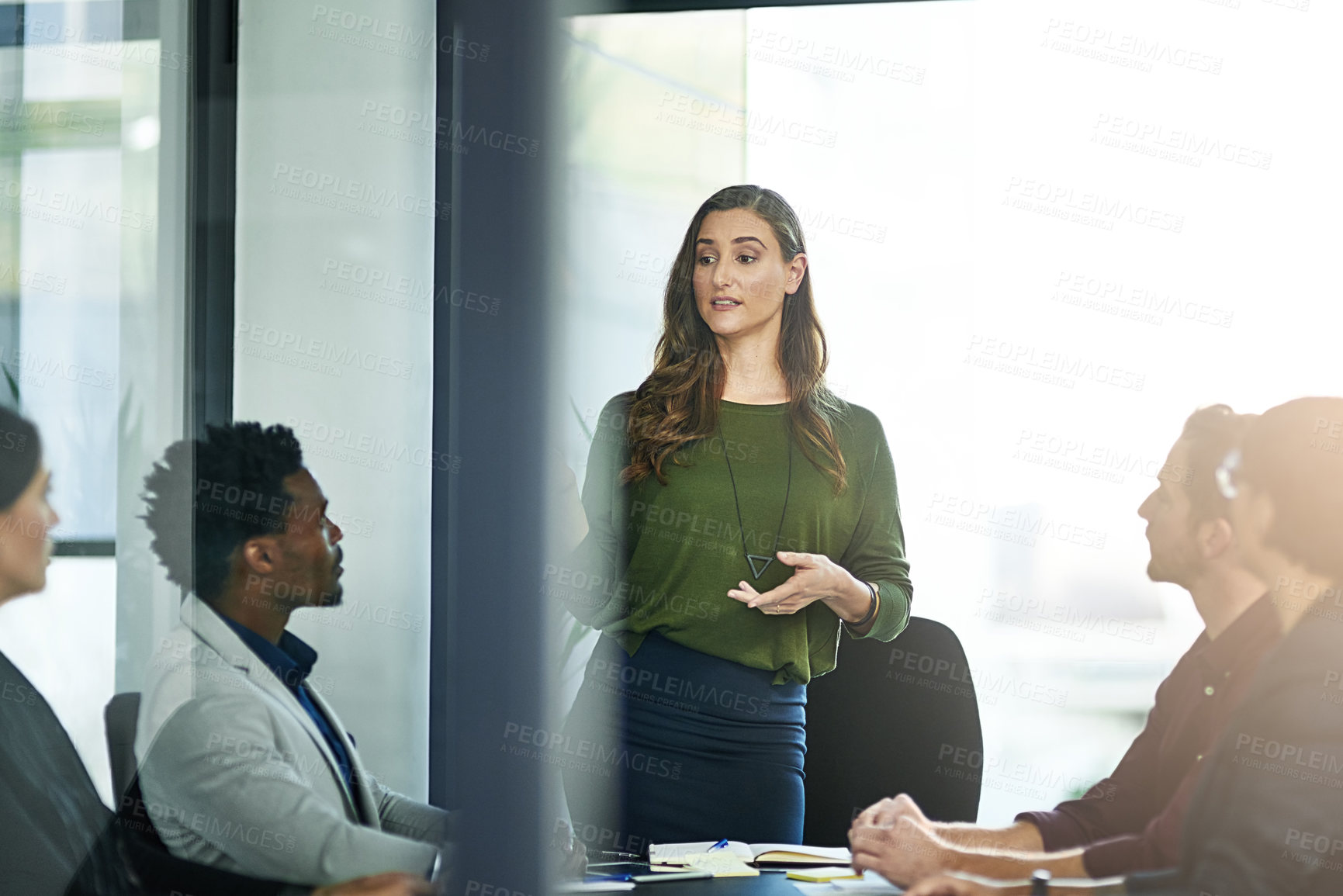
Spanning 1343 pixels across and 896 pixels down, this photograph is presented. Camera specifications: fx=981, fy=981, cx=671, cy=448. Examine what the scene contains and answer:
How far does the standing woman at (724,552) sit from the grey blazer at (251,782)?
0.44 meters

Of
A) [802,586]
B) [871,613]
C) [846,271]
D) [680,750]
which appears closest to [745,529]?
[802,586]

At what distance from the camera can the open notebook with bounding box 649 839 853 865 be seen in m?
2.10

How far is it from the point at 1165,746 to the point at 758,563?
96cm

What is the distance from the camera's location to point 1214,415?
2.24 meters

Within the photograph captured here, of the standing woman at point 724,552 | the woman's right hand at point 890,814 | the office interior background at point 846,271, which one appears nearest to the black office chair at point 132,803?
the office interior background at point 846,271

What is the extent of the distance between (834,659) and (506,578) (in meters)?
0.85

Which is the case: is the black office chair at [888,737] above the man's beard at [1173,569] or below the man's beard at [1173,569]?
below

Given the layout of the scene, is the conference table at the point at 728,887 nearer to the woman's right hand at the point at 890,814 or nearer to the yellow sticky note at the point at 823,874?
the yellow sticky note at the point at 823,874

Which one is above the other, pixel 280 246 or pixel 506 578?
pixel 280 246

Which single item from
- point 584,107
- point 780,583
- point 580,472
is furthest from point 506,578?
point 584,107

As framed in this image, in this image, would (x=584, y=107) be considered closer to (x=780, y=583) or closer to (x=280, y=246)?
(x=280, y=246)

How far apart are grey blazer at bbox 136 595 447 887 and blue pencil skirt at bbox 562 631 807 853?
1.29ft

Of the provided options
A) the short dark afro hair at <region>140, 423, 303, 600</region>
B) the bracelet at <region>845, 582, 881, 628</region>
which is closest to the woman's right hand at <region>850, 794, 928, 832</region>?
the bracelet at <region>845, 582, 881, 628</region>

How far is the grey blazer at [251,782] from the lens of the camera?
191cm
